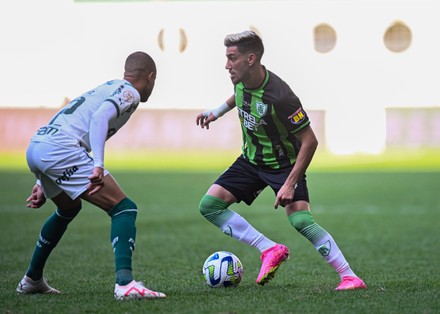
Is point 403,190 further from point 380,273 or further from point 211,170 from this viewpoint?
point 380,273

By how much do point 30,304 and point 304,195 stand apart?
219cm

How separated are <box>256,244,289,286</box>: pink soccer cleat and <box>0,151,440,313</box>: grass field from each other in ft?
0.32

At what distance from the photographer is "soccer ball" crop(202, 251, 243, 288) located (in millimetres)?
6582

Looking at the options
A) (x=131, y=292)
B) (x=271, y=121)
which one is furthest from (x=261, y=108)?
(x=131, y=292)

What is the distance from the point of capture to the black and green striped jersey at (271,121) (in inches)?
251

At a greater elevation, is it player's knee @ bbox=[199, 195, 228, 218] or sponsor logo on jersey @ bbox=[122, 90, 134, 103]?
sponsor logo on jersey @ bbox=[122, 90, 134, 103]

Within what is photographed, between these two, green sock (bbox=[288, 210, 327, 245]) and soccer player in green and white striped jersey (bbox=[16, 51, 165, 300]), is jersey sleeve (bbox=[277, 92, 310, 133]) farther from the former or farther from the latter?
soccer player in green and white striped jersey (bbox=[16, 51, 165, 300])

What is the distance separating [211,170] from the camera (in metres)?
27.4

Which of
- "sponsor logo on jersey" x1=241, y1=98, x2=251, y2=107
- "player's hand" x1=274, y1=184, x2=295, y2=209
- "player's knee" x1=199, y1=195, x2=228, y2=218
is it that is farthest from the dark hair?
"player's knee" x1=199, y1=195, x2=228, y2=218

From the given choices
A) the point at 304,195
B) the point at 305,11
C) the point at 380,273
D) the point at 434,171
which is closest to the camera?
the point at 304,195

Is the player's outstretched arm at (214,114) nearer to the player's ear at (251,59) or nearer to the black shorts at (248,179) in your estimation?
the black shorts at (248,179)

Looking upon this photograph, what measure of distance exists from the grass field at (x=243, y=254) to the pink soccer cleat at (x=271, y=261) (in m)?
0.10

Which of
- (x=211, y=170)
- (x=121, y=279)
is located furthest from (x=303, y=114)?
(x=211, y=170)

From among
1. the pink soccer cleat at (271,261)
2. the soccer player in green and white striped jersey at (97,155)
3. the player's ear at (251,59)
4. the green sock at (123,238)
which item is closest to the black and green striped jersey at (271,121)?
the player's ear at (251,59)
